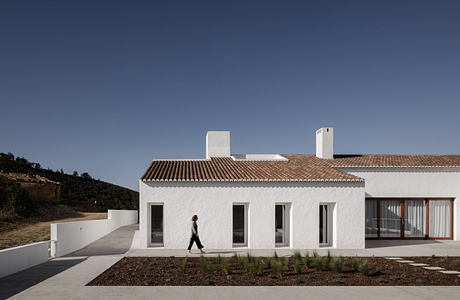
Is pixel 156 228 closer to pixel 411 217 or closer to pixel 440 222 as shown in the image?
pixel 411 217

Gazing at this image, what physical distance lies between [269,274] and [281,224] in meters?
7.19

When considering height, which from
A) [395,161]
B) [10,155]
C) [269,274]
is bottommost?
[269,274]

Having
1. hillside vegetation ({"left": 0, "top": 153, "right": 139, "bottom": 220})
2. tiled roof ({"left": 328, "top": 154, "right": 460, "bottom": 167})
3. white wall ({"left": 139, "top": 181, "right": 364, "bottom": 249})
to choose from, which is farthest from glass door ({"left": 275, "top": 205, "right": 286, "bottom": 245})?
hillside vegetation ({"left": 0, "top": 153, "right": 139, "bottom": 220})

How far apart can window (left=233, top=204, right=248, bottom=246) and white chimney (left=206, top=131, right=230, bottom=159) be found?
271 inches

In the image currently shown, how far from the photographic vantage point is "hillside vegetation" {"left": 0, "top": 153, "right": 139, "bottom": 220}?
25.0 metres

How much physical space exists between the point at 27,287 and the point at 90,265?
10.2 feet

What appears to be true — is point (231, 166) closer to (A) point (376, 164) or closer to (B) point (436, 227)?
(A) point (376, 164)

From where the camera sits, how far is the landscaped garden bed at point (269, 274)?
963 cm

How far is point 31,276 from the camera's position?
10.2m

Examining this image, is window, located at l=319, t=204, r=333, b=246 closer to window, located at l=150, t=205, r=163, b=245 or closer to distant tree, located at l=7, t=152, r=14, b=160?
window, located at l=150, t=205, r=163, b=245

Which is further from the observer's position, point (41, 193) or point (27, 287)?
point (41, 193)

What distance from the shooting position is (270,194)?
16.3 m

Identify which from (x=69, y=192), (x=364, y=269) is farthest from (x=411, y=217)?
(x=69, y=192)

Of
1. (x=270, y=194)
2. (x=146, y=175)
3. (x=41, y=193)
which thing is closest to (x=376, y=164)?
(x=270, y=194)
